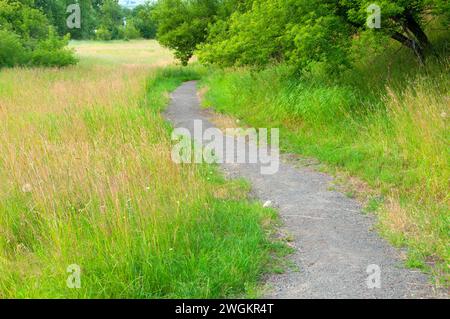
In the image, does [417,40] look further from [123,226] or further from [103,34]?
[103,34]

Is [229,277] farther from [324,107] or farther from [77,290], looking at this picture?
[324,107]

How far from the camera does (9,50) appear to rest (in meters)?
24.3

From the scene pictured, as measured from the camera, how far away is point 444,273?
12.9ft

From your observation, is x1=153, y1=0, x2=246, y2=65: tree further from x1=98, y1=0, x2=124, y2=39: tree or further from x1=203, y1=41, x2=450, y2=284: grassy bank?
x1=98, y1=0, x2=124, y2=39: tree

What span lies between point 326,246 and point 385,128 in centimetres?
379

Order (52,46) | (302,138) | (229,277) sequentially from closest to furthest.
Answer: (229,277), (302,138), (52,46)

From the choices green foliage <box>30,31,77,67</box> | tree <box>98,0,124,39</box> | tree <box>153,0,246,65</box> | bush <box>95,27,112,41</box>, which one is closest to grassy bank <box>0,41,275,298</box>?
tree <box>153,0,246,65</box>

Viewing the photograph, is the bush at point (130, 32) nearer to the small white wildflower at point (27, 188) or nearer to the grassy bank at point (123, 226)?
the grassy bank at point (123, 226)

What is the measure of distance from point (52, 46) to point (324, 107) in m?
23.0

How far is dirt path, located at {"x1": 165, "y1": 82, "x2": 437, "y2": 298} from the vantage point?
3725 millimetres

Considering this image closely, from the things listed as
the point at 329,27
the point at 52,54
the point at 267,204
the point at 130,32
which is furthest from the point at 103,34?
the point at 267,204

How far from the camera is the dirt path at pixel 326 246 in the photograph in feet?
12.2
